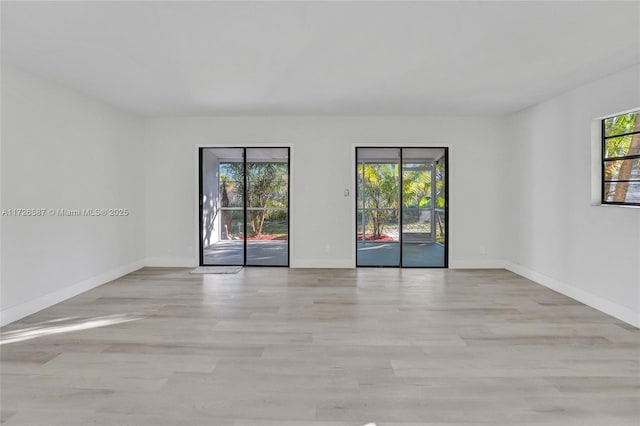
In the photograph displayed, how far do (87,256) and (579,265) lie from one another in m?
6.09

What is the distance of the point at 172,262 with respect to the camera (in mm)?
6031

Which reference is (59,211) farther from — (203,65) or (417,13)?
(417,13)

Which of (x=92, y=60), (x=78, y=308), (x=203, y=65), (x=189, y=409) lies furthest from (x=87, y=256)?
(x=189, y=409)

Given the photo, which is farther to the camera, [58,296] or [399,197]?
[399,197]

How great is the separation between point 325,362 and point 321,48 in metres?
2.61

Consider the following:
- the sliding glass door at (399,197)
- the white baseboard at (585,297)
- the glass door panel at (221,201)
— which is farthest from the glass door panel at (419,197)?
the glass door panel at (221,201)

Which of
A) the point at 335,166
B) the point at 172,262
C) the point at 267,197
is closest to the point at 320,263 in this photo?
the point at 267,197

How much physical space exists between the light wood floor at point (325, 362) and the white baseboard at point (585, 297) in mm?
120

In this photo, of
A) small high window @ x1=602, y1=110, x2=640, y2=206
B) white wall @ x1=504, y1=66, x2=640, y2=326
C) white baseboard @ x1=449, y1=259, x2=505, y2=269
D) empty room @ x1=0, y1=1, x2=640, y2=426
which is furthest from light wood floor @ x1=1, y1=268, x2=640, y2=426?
white baseboard @ x1=449, y1=259, x2=505, y2=269

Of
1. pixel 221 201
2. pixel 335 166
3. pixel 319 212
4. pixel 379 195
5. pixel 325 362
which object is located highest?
pixel 335 166

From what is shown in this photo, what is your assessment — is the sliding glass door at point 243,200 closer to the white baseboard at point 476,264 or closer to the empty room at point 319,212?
the empty room at point 319,212

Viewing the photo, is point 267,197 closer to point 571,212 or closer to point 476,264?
point 476,264

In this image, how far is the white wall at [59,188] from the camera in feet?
11.5

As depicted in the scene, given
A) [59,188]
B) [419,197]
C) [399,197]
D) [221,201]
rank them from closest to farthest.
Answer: [59,188], [399,197], [221,201], [419,197]
